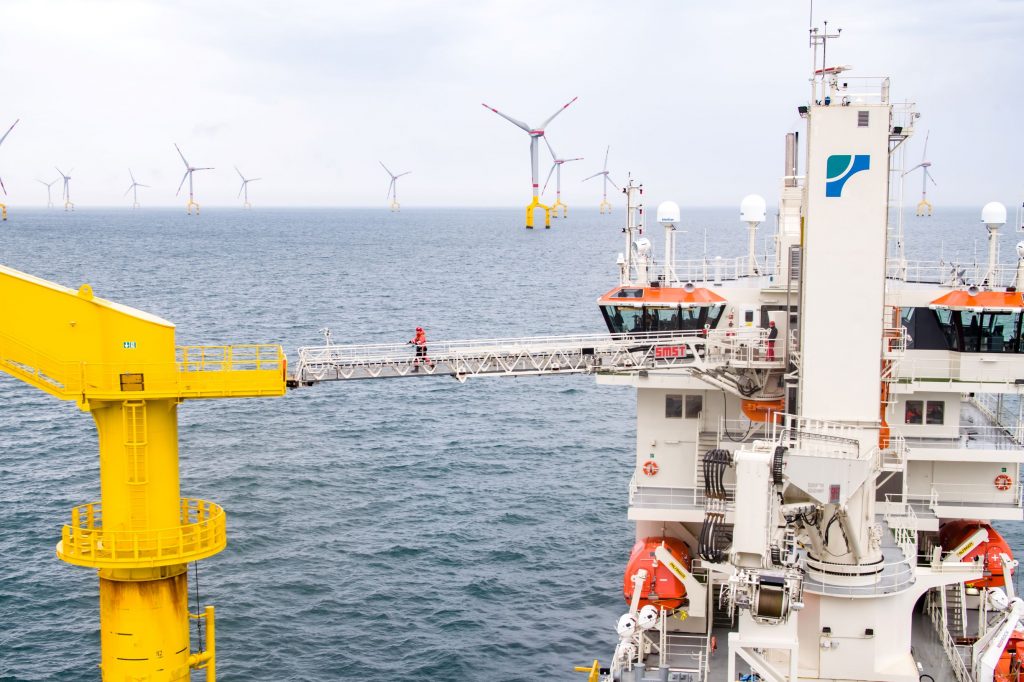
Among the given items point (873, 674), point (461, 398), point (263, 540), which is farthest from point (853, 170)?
point (461, 398)

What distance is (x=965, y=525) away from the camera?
132 feet

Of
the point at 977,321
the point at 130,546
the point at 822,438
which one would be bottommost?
the point at 130,546

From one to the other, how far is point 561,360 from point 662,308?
229 inches

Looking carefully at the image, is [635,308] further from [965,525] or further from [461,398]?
[461,398]

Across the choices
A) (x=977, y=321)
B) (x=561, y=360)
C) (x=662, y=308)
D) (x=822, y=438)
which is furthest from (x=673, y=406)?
(x=977, y=321)

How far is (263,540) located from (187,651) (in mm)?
19991

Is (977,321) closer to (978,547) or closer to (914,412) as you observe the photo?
(914,412)

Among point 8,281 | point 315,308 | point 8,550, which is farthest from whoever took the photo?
point 315,308

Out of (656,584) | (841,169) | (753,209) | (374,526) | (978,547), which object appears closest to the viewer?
(841,169)

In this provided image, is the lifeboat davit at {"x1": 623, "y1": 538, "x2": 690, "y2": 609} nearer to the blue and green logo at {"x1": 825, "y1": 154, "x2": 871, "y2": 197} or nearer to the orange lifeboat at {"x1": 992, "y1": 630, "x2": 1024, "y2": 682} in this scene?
the orange lifeboat at {"x1": 992, "y1": 630, "x2": 1024, "y2": 682}

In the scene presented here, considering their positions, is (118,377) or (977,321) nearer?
(118,377)

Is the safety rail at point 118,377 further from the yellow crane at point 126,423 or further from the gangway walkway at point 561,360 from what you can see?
the gangway walkway at point 561,360

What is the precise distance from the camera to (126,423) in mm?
30234

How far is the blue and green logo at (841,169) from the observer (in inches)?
1201
